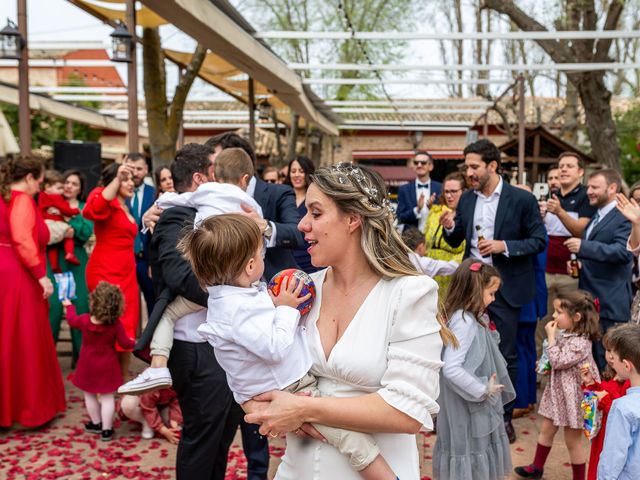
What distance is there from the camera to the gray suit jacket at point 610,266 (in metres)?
5.19

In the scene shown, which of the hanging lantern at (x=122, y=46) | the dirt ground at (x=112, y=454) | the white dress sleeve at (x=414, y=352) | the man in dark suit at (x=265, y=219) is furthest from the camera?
the hanging lantern at (x=122, y=46)

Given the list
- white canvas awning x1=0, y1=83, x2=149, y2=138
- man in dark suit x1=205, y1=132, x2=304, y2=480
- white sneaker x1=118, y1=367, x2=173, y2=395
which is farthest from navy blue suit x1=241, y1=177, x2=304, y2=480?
white canvas awning x1=0, y1=83, x2=149, y2=138

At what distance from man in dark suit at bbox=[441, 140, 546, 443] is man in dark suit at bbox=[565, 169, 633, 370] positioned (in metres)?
0.36

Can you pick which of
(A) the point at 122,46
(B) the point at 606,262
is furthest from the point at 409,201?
(A) the point at 122,46

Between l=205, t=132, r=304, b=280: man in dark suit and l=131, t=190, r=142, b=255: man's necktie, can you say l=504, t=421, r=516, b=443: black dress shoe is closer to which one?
l=205, t=132, r=304, b=280: man in dark suit

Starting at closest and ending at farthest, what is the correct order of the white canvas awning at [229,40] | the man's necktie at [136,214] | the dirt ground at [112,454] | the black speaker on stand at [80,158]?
1. the dirt ground at [112,454]
2. the white canvas awning at [229,40]
3. the man's necktie at [136,214]
4. the black speaker on stand at [80,158]

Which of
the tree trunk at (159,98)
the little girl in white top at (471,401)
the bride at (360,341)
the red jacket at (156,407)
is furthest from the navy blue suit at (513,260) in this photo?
the tree trunk at (159,98)

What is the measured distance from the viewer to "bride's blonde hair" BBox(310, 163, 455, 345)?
7.31ft

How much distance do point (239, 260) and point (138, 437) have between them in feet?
11.7

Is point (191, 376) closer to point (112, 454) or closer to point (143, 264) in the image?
point (112, 454)

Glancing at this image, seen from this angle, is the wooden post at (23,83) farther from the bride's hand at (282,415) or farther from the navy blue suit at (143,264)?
the bride's hand at (282,415)

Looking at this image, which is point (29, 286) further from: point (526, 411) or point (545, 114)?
point (545, 114)

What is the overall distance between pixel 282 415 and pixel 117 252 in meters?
4.62

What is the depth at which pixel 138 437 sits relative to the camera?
5477mm
